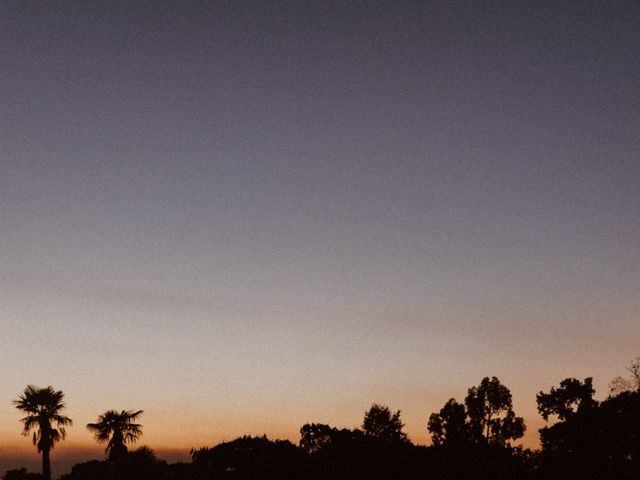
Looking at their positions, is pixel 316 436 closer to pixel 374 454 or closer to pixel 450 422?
pixel 374 454

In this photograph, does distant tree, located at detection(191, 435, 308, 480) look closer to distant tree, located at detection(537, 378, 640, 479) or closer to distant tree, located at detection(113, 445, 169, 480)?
distant tree, located at detection(113, 445, 169, 480)

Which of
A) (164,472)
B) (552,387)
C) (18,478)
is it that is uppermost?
(552,387)

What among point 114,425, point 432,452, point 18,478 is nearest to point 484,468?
point 432,452

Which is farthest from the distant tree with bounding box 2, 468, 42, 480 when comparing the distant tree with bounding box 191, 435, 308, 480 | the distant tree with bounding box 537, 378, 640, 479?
the distant tree with bounding box 537, 378, 640, 479

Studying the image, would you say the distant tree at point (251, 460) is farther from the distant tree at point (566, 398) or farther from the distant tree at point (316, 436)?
the distant tree at point (566, 398)

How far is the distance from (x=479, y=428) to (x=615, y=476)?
3090 cm

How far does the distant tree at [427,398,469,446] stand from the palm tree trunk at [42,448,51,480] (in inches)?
1515

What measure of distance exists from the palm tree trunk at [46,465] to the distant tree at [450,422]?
3849 centimetres

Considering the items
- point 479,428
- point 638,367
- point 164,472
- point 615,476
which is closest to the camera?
point 615,476

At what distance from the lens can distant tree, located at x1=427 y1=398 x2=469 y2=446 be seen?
63500 millimetres

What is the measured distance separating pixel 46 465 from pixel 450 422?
4076 cm

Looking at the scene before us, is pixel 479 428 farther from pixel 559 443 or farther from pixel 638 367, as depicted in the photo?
pixel 638 367

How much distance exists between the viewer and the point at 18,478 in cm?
7119

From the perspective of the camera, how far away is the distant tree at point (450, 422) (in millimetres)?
63500
